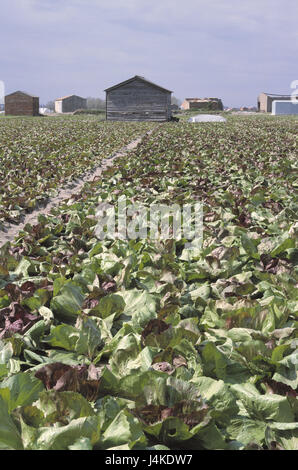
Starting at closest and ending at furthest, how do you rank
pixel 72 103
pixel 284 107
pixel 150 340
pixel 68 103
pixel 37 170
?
pixel 150 340 → pixel 37 170 → pixel 284 107 → pixel 68 103 → pixel 72 103

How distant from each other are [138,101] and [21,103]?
105ft

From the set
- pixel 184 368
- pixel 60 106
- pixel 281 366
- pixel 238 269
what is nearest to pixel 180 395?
pixel 184 368

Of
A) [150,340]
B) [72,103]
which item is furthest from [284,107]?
[150,340]

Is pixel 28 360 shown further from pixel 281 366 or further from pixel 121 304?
pixel 281 366

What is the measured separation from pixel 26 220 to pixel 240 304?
4.84 m

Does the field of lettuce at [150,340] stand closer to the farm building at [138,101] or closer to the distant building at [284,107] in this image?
the farm building at [138,101]

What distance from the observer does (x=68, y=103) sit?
119m

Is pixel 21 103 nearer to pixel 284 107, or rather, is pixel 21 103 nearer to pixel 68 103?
pixel 68 103

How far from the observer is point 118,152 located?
55.4 ft

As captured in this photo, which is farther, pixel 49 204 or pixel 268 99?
pixel 268 99

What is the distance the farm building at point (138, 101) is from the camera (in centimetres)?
4259

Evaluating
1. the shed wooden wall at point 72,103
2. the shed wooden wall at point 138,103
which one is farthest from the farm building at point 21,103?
the shed wooden wall at point 72,103

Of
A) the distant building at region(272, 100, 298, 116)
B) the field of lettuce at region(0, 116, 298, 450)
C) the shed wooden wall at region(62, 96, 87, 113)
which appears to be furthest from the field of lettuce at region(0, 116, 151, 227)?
the shed wooden wall at region(62, 96, 87, 113)

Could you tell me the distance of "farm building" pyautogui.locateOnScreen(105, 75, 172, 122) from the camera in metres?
42.6
